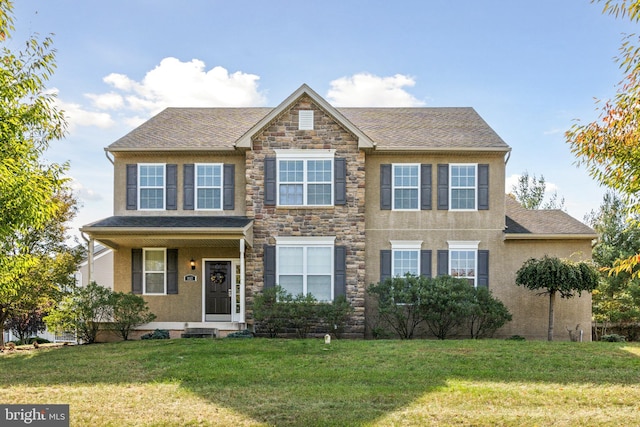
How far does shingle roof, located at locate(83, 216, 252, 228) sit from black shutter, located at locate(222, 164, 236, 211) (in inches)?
18.3

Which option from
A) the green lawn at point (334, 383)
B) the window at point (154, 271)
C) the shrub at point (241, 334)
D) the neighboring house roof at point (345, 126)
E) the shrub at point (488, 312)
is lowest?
the shrub at point (241, 334)

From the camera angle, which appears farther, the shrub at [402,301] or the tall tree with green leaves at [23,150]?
the shrub at [402,301]

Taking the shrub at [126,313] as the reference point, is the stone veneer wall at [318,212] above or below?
above

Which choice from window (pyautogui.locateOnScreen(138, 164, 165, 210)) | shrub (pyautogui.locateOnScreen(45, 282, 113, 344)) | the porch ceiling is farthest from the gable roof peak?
shrub (pyautogui.locateOnScreen(45, 282, 113, 344))

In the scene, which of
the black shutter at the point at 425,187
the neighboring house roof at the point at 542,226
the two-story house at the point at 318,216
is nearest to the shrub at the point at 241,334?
the two-story house at the point at 318,216

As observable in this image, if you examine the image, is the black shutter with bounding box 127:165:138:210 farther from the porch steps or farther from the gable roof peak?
the porch steps

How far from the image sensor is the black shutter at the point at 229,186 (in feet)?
58.4

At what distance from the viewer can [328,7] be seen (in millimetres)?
14930

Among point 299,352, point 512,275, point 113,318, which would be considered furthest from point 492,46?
point 113,318

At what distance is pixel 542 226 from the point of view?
1791 cm

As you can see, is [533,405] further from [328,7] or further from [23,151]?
[328,7]

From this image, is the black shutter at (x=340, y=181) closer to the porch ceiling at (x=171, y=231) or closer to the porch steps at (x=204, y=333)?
the porch ceiling at (x=171, y=231)

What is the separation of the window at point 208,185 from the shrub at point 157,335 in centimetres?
394

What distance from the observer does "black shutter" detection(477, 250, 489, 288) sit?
17391mm
